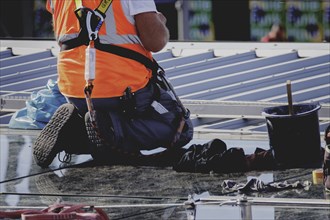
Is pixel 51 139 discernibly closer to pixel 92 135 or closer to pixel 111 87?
pixel 92 135

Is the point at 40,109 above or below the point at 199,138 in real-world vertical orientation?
above

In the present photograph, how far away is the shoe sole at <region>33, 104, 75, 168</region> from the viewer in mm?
7207

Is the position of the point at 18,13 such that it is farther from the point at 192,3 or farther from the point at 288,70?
the point at 288,70

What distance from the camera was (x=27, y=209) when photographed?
609 centimetres

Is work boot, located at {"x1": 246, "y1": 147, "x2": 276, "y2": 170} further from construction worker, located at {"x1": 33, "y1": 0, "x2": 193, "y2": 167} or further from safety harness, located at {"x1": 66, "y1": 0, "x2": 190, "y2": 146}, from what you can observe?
safety harness, located at {"x1": 66, "y1": 0, "x2": 190, "y2": 146}

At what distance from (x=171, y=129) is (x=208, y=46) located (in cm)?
308

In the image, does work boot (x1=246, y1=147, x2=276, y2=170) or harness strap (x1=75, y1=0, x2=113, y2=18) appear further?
harness strap (x1=75, y1=0, x2=113, y2=18)

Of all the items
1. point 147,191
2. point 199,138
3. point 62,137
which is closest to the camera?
point 147,191

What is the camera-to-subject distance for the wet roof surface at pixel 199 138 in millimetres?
5992

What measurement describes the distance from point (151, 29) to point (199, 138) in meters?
1.29

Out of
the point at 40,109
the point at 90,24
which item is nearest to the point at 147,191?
the point at 90,24

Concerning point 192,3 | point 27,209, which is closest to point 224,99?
point 27,209

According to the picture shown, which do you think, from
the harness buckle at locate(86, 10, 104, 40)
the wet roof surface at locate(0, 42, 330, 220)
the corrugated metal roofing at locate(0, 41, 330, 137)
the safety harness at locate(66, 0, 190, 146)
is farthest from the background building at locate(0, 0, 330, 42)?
the harness buckle at locate(86, 10, 104, 40)

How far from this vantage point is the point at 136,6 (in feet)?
23.1
